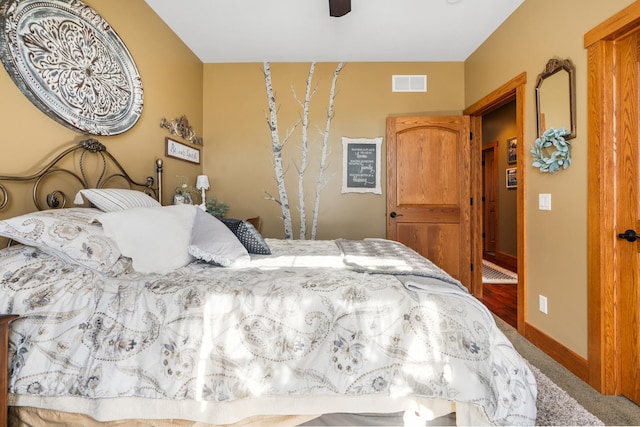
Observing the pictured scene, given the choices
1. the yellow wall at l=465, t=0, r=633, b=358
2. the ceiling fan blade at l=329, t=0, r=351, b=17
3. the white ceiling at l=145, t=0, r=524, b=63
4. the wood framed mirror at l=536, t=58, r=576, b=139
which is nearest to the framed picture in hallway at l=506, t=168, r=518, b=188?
the white ceiling at l=145, t=0, r=524, b=63

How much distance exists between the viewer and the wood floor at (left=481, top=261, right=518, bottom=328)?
299cm

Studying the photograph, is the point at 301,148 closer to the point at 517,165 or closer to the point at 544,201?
the point at 517,165

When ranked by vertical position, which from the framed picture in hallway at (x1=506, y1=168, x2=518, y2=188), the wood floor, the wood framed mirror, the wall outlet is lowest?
the wood floor

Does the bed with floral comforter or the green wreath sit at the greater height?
the green wreath

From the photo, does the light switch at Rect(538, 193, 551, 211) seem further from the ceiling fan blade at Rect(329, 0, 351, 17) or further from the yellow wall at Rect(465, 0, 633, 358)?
the ceiling fan blade at Rect(329, 0, 351, 17)

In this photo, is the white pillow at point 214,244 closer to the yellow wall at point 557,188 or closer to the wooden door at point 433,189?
the yellow wall at point 557,188

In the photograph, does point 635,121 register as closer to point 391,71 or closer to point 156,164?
point 391,71

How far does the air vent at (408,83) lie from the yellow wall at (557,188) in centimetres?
100

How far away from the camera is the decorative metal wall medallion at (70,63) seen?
5.16ft

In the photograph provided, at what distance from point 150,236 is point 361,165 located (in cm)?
277

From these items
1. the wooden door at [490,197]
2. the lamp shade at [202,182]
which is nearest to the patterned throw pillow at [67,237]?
the lamp shade at [202,182]

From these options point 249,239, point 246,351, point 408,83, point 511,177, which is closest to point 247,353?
point 246,351

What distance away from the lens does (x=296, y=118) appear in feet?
12.4

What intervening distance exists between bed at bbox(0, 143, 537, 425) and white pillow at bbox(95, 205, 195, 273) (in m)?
0.17
